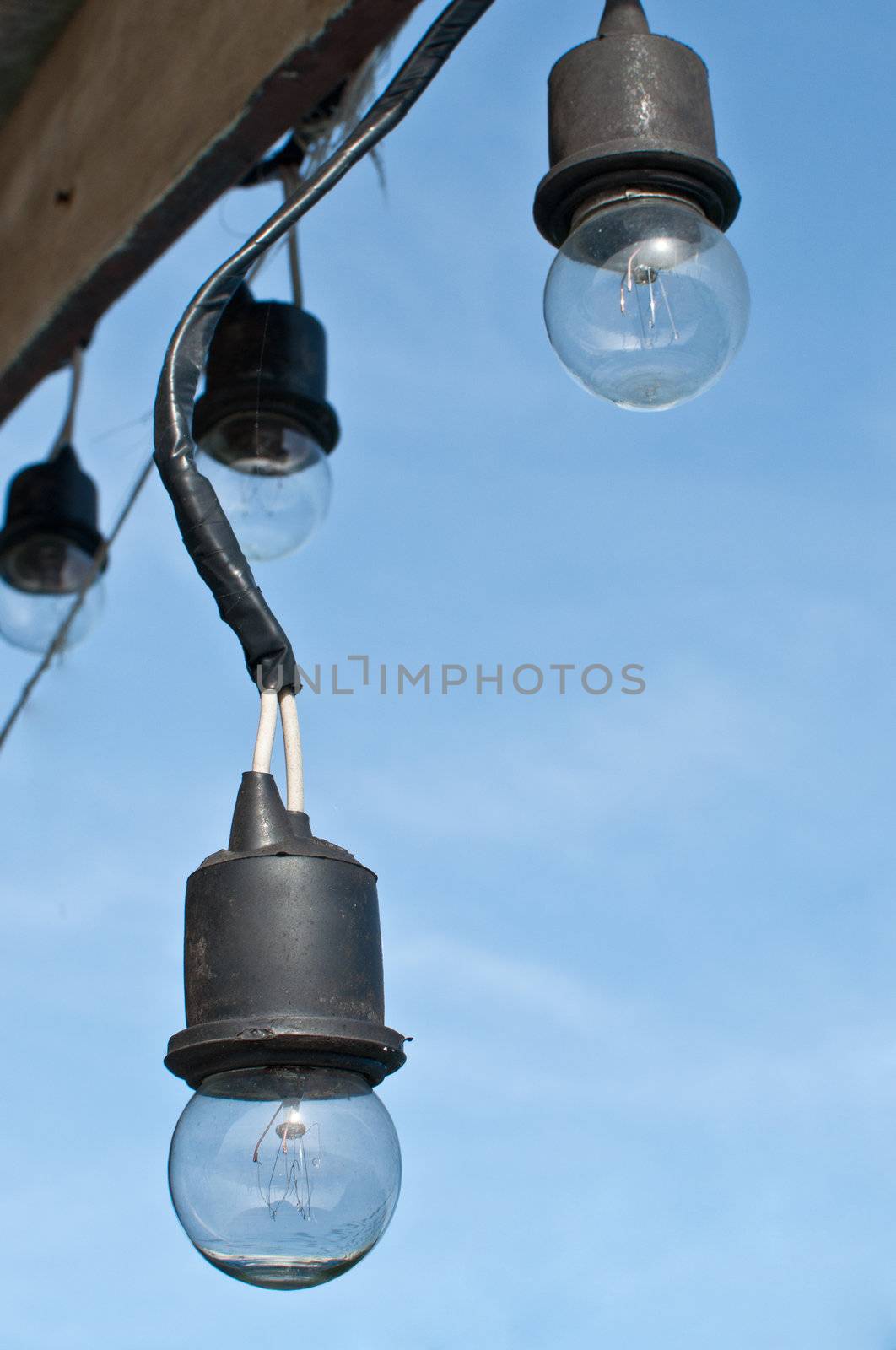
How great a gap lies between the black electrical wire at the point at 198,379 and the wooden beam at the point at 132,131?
347 millimetres

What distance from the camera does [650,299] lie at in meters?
1.10

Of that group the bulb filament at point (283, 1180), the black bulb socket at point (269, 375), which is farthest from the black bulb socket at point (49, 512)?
the bulb filament at point (283, 1180)

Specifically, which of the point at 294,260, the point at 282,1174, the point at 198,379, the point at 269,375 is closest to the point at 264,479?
the point at 269,375

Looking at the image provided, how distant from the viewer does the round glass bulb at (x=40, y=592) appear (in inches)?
103

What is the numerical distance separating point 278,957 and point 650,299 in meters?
0.52

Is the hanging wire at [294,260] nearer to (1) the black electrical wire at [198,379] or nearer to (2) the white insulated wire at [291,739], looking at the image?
(1) the black electrical wire at [198,379]

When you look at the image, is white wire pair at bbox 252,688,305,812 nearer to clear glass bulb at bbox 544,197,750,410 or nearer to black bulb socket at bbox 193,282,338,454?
clear glass bulb at bbox 544,197,750,410

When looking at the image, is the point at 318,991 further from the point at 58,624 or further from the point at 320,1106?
the point at 58,624

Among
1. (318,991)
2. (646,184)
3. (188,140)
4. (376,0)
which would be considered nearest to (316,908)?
(318,991)

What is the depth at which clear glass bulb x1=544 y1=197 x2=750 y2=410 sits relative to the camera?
1.10 metres

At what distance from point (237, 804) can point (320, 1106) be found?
0.63ft

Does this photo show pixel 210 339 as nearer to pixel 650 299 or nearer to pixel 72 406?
pixel 650 299

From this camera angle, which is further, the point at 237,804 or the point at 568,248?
the point at 568,248

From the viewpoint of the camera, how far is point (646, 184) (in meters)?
1.12
